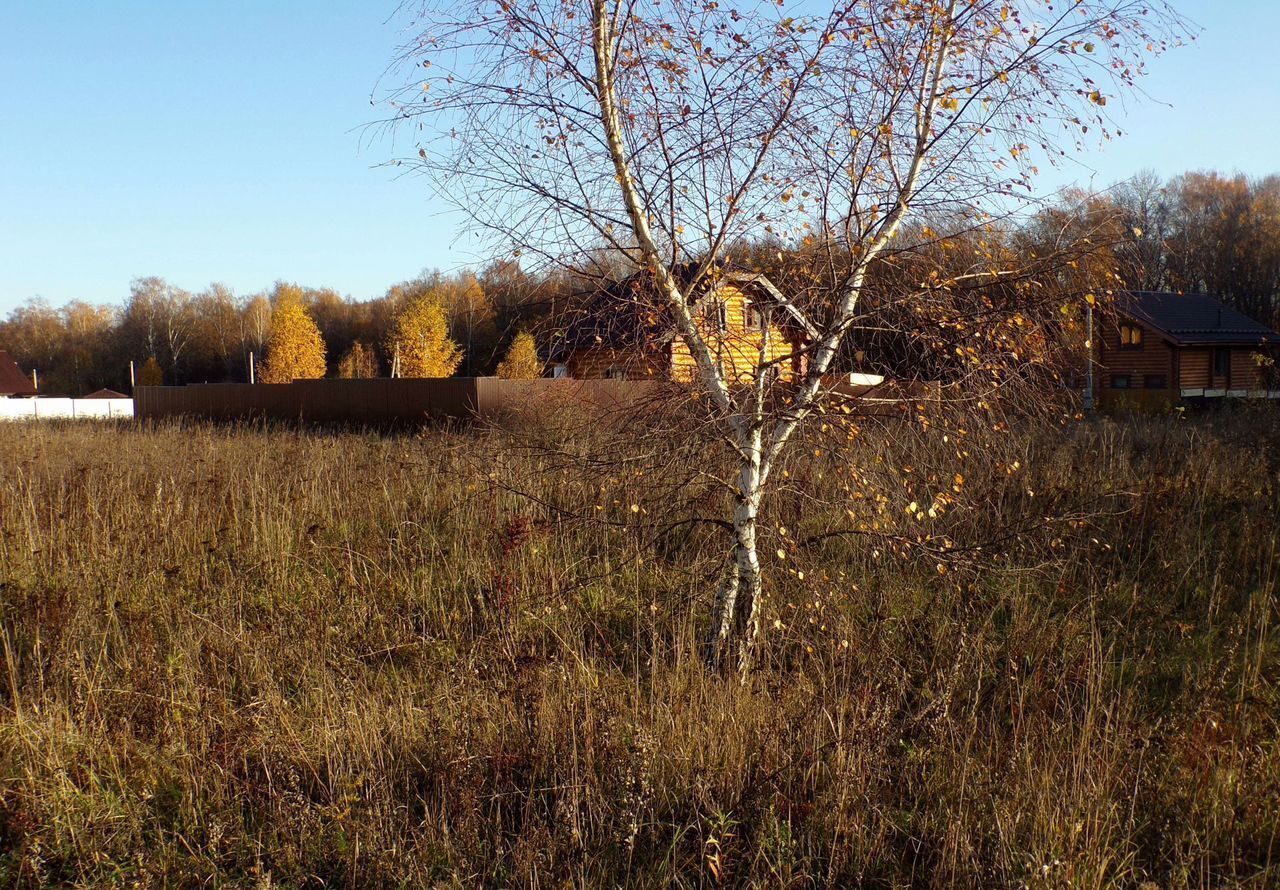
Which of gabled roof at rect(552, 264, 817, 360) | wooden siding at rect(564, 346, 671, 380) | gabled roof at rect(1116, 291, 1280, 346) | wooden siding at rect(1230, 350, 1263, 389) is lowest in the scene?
wooden siding at rect(564, 346, 671, 380)

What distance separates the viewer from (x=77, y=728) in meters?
3.66

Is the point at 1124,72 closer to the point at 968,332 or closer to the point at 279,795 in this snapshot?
the point at 968,332

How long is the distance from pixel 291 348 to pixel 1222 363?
4661 cm

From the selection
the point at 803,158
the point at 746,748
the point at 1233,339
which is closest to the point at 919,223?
the point at 803,158

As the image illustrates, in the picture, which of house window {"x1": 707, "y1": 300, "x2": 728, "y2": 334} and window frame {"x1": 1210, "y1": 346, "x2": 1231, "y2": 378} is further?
window frame {"x1": 1210, "y1": 346, "x2": 1231, "y2": 378}

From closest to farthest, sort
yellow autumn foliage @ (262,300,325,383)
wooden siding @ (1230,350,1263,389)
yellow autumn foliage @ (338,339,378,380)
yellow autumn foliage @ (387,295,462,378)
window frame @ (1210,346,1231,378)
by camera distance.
A: 1. wooden siding @ (1230,350,1263,389)
2. window frame @ (1210,346,1231,378)
3. yellow autumn foliage @ (387,295,462,378)
4. yellow autumn foliage @ (262,300,325,383)
5. yellow autumn foliage @ (338,339,378,380)

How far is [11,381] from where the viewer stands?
47.0 m

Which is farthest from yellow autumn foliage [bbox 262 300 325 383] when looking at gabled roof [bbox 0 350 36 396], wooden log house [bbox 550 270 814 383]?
wooden log house [bbox 550 270 814 383]

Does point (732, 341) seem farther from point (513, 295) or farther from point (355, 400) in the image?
point (355, 400)

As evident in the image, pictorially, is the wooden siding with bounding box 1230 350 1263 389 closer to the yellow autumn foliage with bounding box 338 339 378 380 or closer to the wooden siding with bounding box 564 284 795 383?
the wooden siding with bounding box 564 284 795 383

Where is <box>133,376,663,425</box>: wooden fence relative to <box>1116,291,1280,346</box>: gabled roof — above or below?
below

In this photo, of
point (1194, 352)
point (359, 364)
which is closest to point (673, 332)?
point (1194, 352)

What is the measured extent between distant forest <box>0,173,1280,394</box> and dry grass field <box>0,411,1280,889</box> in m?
0.89

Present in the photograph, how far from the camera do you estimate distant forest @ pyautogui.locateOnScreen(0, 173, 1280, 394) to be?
3863 millimetres
